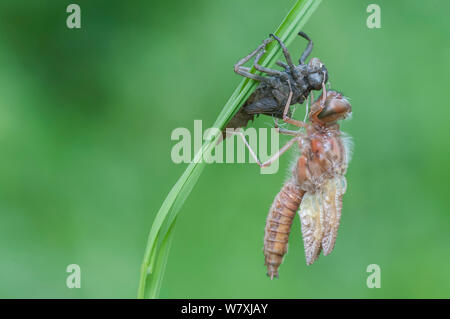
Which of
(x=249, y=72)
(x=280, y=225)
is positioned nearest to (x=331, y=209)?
(x=280, y=225)

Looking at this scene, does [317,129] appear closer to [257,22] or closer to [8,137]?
[257,22]

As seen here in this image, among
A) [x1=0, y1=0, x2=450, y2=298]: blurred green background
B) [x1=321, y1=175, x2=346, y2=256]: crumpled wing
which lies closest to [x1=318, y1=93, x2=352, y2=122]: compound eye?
[x1=321, y1=175, x2=346, y2=256]: crumpled wing

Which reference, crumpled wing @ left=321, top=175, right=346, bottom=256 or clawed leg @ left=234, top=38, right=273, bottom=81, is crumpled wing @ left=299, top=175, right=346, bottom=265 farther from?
clawed leg @ left=234, top=38, right=273, bottom=81

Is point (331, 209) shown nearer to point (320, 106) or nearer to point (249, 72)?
point (320, 106)

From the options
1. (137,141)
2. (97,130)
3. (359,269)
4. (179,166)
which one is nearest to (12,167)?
(97,130)

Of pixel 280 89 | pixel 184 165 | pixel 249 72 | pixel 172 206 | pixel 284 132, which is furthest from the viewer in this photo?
pixel 184 165

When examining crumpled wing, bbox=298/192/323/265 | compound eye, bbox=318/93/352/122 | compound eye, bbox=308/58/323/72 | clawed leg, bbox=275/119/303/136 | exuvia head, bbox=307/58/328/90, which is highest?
compound eye, bbox=308/58/323/72

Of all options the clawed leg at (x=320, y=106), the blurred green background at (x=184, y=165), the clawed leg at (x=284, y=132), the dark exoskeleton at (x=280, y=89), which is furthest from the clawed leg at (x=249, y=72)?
the blurred green background at (x=184, y=165)
